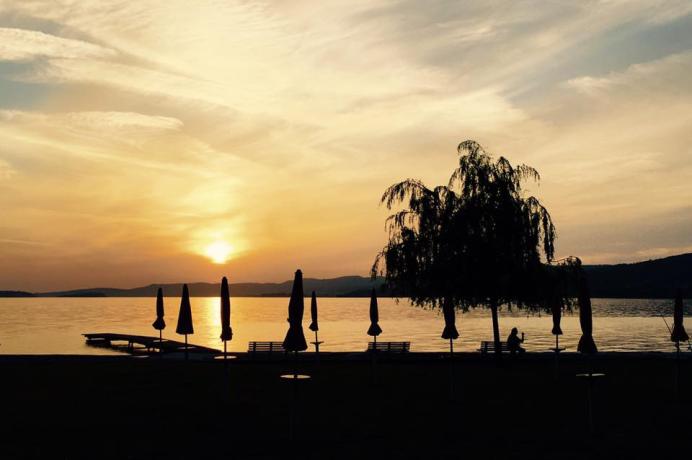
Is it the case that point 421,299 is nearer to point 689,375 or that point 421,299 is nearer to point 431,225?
point 431,225

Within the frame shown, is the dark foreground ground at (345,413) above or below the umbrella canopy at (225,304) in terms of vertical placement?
below

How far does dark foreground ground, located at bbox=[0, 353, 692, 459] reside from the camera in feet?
51.3

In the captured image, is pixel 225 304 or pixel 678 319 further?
pixel 225 304

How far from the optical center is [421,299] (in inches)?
1391

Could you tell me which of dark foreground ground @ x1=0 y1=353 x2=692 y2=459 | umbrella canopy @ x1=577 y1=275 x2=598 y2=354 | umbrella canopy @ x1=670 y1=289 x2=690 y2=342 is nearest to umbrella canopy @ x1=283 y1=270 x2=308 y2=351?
dark foreground ground @ x1=0 y1=353 x2=692 y2=459

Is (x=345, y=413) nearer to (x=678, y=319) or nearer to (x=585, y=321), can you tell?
(x=585, y=321)

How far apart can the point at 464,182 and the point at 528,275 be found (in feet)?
16.8

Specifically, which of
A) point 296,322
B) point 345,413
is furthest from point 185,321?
point 296,322

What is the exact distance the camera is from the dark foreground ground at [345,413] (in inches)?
615

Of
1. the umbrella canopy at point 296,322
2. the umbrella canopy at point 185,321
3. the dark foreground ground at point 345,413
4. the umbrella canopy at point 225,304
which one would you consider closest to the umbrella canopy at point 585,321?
the dark foreground ground at point 345,413

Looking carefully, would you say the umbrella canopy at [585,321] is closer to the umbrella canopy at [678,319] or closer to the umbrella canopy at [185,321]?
the umbrella canopy at [678,319]

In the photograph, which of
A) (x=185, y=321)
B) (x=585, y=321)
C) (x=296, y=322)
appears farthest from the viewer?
(x=185, y=321)

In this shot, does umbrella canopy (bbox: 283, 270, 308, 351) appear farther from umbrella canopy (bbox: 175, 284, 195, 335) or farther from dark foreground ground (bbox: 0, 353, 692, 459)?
umbrella canopy (bbox: 175, 284, 195, 335)

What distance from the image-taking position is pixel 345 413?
20.5m
